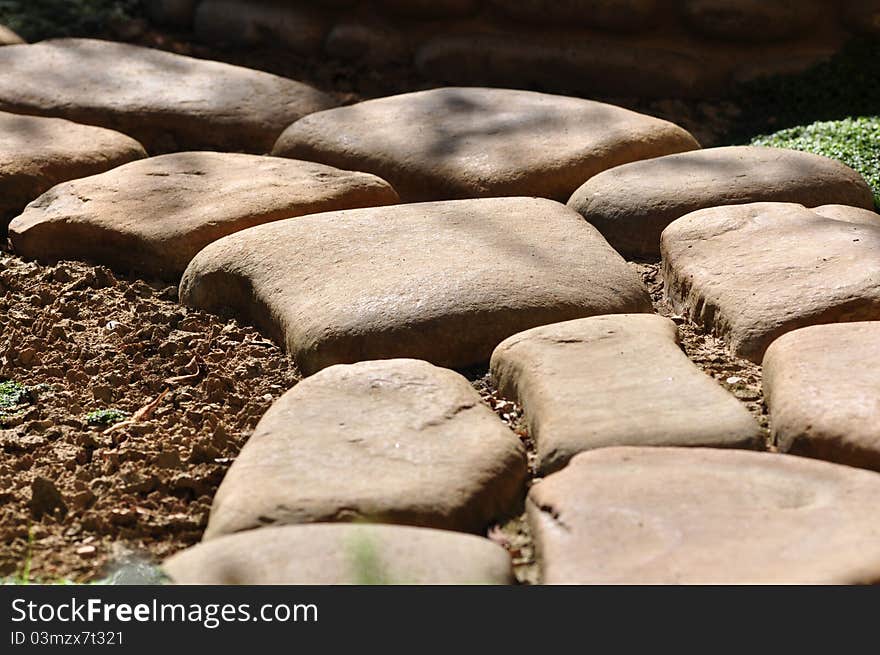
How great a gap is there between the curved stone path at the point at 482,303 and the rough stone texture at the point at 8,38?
1.12 feet

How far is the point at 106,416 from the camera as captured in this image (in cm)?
214

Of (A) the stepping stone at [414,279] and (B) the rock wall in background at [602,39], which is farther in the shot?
(B) the rock wall in background at [602,39]

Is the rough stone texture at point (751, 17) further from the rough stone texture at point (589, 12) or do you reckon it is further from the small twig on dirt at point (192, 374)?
the small twig on dirt at point (192, 374)

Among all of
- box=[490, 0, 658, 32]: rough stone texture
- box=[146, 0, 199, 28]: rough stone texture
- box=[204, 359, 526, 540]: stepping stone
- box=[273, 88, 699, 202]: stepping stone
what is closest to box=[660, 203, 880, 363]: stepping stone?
box=[273, 88, 699, 202]: stepping stone

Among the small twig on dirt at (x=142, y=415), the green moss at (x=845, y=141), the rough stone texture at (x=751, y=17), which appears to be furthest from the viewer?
the rough stone texture at (x=751, y=17)

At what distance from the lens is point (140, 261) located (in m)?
2.74

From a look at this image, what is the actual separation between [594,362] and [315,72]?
8.61 feet

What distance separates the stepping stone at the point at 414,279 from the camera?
7.20 ft

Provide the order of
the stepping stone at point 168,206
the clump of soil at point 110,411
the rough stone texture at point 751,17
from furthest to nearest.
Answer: the rough stone texture at point 751,17 < the stepping stone at point 168,206 < the clump of soil at point 110,411

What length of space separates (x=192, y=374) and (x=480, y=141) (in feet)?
3.93

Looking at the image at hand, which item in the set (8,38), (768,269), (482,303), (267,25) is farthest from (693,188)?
(8,38)

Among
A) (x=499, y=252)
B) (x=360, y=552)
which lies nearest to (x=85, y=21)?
(x=499, y=252)

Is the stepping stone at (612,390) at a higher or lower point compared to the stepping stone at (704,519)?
lower

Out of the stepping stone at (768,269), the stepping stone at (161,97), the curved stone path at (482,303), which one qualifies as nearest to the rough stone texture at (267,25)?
the stepping stone at (161,97)
